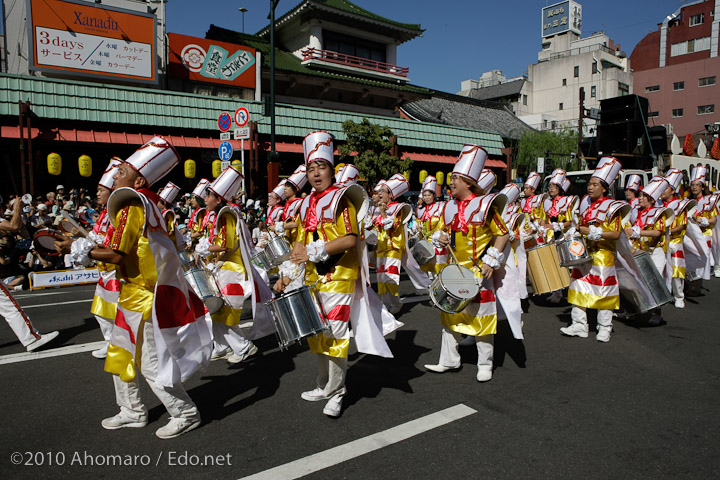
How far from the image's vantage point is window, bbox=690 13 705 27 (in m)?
53.0

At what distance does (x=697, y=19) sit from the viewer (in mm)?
53562

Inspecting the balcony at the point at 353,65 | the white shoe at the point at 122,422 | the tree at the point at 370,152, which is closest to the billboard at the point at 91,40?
the tree at the point at 370,152

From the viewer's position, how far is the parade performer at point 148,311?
3518 millimetres

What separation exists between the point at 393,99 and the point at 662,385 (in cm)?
2743

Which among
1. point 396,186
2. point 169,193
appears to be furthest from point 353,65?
point 169,193

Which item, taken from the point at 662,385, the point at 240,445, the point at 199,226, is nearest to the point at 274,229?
the point at 199,226

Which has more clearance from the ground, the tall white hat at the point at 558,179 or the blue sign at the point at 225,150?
the blue sign at the point at 225,150

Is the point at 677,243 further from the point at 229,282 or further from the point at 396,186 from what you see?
the point at 229,282

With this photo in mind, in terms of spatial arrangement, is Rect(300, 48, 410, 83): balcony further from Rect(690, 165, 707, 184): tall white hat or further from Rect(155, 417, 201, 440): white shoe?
Rect(155, 417, 201, 440): white shoe

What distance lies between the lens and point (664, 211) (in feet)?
25.0

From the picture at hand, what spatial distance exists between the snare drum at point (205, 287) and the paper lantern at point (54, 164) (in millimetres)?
14262

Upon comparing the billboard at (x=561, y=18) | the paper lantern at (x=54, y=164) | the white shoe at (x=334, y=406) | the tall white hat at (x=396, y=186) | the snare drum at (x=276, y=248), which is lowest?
the white shoe at (x=334, y=406)

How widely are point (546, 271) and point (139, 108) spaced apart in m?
16.4

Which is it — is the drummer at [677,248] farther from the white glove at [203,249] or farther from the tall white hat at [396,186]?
the white glove at [203,249]
